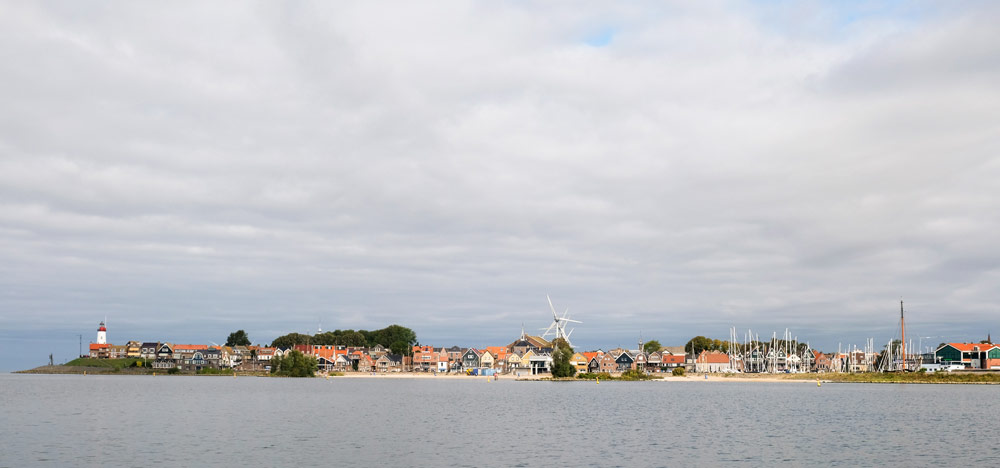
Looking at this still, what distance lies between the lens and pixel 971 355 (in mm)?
183125

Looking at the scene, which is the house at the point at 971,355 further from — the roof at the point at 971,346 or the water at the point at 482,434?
the water at the point at 482,434

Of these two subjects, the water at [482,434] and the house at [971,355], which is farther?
the house at [971,355]

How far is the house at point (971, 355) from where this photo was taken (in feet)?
575

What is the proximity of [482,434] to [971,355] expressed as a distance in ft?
555

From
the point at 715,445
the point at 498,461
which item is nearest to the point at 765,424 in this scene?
the point at 715,445

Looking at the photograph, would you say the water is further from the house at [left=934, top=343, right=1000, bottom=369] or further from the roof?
the roof

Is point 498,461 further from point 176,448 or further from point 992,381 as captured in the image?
point 992,381

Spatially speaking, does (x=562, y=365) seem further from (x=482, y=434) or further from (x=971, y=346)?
(x=482, y=434)

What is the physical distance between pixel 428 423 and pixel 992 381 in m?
142

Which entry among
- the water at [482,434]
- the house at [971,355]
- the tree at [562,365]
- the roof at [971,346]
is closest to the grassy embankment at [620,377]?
the tree at [562,365]

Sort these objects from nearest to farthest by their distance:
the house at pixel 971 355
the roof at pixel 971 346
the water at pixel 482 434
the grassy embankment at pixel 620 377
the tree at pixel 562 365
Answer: the water at pixel 482 434 → the house at pixel 971 355 → the roof at pixel 971 346 → the tree at pixel 562 365 → the grassy embankment at pixel 620 377

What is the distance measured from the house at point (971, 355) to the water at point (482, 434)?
101 m

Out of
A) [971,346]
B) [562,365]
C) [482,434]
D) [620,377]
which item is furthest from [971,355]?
[482,434]

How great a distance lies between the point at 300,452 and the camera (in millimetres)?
44094
